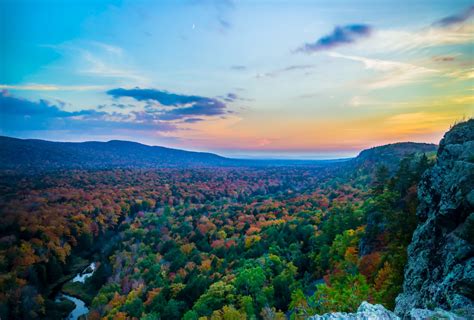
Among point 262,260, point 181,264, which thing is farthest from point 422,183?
point 181,264

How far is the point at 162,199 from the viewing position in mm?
114938

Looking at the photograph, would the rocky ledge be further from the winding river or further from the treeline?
the winding river

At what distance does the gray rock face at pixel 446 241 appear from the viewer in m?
9.08

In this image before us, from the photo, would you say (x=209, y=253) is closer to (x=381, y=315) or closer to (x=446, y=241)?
(x=446, y=241)

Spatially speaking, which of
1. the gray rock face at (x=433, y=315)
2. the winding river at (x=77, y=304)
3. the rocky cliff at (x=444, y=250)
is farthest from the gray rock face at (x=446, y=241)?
the winding river at (x=77, y=304)

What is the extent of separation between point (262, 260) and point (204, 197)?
85508 mm

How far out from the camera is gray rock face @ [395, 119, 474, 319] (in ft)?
29.8

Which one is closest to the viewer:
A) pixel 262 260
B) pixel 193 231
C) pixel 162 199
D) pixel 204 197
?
pixel 262 260

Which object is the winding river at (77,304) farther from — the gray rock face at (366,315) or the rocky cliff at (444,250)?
the rocky cliff at (444,250)

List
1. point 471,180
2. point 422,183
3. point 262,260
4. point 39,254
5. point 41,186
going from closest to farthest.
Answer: point 471,180
point 422,183
point 262,260
point 39,254
point 41,186

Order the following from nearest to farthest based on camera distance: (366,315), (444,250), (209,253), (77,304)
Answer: (366,315), (444,250), (77,304), (209,253)

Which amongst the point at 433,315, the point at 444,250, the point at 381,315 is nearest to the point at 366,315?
the point at 381,315

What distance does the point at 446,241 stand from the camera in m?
11.5

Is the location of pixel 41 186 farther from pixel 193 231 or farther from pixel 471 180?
pixel 471 180
